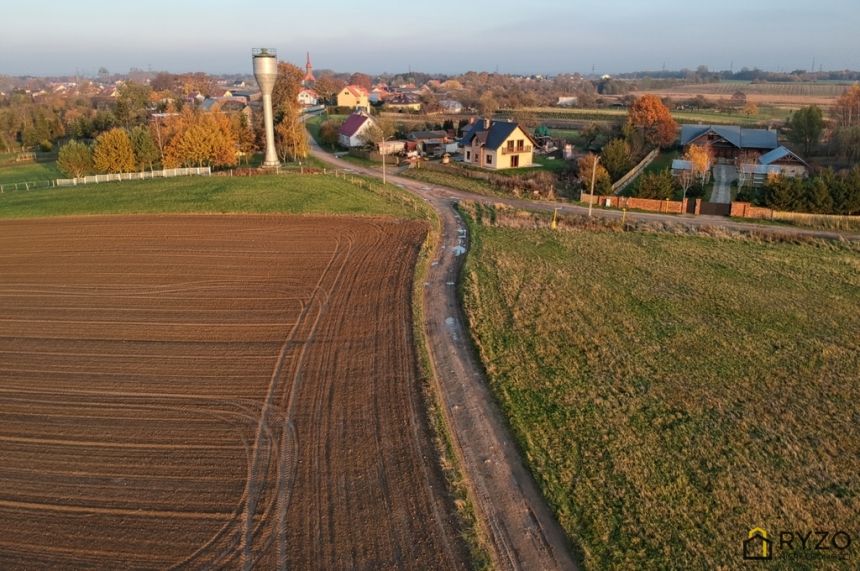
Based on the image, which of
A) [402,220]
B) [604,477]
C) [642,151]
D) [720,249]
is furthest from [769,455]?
[642,151]

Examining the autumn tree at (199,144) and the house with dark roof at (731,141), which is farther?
the house with dark roof at (731,141)

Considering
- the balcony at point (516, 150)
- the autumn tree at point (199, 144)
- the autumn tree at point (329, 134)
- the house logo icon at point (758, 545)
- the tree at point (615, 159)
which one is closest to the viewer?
the house logo icon at point (758, 545)

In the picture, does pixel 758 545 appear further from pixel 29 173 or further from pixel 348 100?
pixel 348 100

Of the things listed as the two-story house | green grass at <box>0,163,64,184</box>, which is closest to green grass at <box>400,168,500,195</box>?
green grass at <box>0,163,64,184</box>

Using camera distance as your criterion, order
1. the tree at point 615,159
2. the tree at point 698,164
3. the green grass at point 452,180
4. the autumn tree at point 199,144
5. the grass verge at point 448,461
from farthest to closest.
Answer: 1. the autumn tree at point 199,144
2. the tree at point 615,159
3. the green grass at point 452,180
4. the tree at point 698,164
5. the grass verge at point 448,461

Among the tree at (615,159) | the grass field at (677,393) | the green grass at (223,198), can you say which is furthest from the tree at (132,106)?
the grass field at (677,393)

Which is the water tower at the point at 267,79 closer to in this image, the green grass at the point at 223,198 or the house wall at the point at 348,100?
the green grass at the point at 223,198

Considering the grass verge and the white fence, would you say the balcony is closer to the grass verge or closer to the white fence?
the white fence
